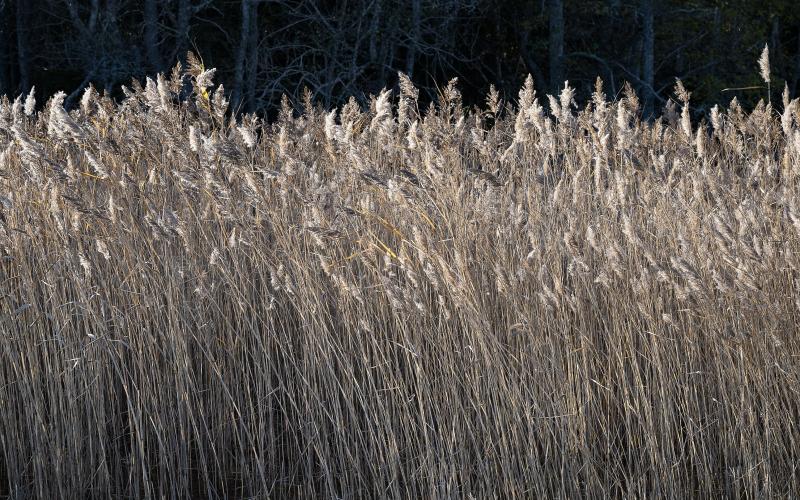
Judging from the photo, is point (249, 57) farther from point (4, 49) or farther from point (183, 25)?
point (4, 49)

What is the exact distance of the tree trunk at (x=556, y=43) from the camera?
45.0 feet

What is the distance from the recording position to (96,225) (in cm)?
362

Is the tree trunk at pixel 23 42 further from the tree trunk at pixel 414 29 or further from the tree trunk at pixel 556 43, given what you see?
the tree trunk at pixel 556 43

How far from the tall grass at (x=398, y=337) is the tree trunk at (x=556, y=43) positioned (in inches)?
398

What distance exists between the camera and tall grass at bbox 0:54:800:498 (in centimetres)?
305

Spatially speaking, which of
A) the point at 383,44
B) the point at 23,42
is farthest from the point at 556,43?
the point at 23,42

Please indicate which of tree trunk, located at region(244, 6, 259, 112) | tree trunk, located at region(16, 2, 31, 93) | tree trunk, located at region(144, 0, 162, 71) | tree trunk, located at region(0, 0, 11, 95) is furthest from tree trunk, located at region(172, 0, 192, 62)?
tree trunk, located at region(0, 0, 11, 95)

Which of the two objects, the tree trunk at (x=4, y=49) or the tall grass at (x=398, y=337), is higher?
the tree trunk at (x=4, y=49)

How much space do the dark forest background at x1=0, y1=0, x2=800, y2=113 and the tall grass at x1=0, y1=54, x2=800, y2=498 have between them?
849 centimetres

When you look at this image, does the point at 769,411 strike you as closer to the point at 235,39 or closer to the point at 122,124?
the point at 122,124

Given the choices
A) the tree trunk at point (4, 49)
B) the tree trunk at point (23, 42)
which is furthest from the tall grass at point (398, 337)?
the tree trunk at point (4, 49)

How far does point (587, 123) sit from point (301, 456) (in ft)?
5.43

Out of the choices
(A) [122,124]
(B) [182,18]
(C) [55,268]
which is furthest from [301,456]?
(B) [182,18]

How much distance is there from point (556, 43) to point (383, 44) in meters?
2.29
